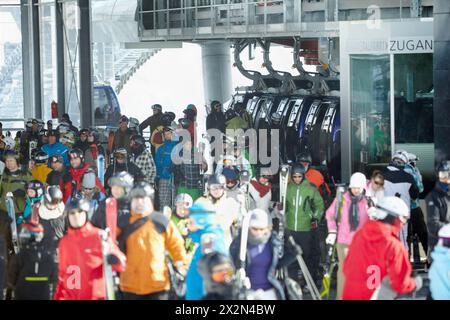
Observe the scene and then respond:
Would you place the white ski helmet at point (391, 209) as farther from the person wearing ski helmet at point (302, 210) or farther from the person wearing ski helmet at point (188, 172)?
the person wearing ski helmet at point (188, 172)

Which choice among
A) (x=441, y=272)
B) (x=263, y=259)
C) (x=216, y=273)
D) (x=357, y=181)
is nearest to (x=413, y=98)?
(x=357, y=181)

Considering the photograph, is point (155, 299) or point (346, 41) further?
point (346, 41)

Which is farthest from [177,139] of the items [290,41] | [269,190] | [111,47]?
[111,47]

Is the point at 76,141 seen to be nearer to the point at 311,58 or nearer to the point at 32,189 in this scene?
the point at 32,189

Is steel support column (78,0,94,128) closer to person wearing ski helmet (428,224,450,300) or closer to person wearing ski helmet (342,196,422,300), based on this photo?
person wearing ski helmet (342,196,422,300)

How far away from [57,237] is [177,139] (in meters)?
8.09

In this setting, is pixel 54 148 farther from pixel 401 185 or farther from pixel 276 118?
pixel 401 185

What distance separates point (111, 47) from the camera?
218 feet

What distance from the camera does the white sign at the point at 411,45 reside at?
22.1 meters

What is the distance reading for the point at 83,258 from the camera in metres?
12.9

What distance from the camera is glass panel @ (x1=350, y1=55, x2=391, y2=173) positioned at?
22.6m

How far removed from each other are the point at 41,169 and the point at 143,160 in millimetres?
1787

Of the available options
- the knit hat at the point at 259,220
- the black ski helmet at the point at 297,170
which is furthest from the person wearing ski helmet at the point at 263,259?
the black ski helmet at the point at 297,170

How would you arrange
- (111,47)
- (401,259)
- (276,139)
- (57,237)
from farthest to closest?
(111,47), (276,139), (57,237), (401,259)
